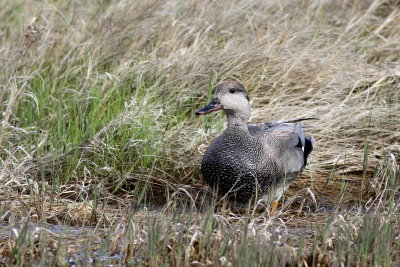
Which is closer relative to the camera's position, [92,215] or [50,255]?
[50,255]

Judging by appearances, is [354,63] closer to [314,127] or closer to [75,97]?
[314,127]

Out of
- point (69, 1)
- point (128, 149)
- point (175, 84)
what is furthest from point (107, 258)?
point (69, 1)

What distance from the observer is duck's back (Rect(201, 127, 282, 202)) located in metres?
4.79

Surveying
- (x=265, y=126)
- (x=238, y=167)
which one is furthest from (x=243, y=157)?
(x=265, y=126)

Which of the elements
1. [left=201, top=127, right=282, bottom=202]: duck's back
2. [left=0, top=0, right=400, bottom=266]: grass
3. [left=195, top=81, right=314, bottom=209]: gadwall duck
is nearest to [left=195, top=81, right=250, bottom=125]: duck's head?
[left=195, top=81, right=314, bottom=209]: gadwall duck

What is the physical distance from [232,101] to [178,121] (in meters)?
0.95

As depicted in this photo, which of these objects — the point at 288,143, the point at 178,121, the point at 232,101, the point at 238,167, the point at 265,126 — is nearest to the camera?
the point at 238,167

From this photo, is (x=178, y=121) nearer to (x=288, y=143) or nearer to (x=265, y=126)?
(x=265, y=126)

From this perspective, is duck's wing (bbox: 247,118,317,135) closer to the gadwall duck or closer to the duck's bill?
the gadwall duck

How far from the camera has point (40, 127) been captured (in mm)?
5660

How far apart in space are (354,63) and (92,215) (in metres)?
2.91

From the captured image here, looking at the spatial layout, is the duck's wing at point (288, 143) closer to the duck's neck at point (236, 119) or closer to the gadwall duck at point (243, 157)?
the gadwall duck at point (243, 157)

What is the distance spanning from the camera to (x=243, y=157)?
4867mm

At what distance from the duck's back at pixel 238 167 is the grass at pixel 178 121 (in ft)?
0.56
